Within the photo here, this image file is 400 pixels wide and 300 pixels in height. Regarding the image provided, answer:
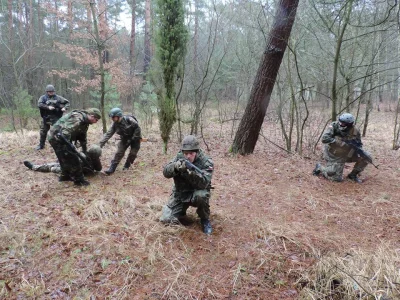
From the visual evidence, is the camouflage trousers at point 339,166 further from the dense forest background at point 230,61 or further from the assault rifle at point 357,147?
the dense forest background at point 230,61

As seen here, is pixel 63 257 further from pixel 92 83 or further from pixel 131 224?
pixel 92 83

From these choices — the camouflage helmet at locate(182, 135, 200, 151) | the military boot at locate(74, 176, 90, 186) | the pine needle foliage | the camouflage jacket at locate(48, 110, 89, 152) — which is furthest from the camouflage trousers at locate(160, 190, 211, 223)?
the pine needle foliage

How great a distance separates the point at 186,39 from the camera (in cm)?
743

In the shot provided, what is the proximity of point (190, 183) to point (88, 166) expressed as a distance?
10.1 feet

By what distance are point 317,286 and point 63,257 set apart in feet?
9.06

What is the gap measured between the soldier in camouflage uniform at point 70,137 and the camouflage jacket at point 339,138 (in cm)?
489

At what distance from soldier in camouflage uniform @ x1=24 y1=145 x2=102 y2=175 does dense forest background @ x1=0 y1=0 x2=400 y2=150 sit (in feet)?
7.92

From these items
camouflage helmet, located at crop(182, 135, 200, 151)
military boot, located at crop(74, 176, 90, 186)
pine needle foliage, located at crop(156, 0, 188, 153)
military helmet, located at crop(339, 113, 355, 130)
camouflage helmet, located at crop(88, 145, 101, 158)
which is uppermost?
pine needle foliage, located at crop(156, 0, 188, 153)

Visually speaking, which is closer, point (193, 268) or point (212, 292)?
point (212, 292)

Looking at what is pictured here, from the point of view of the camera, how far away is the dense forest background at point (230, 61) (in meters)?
7.38

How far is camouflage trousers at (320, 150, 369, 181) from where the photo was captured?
6.03 m

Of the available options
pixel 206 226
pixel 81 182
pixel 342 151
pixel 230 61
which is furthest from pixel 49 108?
pixel 230 61

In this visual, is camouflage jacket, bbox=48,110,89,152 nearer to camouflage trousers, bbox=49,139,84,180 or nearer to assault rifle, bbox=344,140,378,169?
camouflage trousers, bbox=49,139,84,180

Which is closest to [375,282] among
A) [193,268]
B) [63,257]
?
[193,268]
